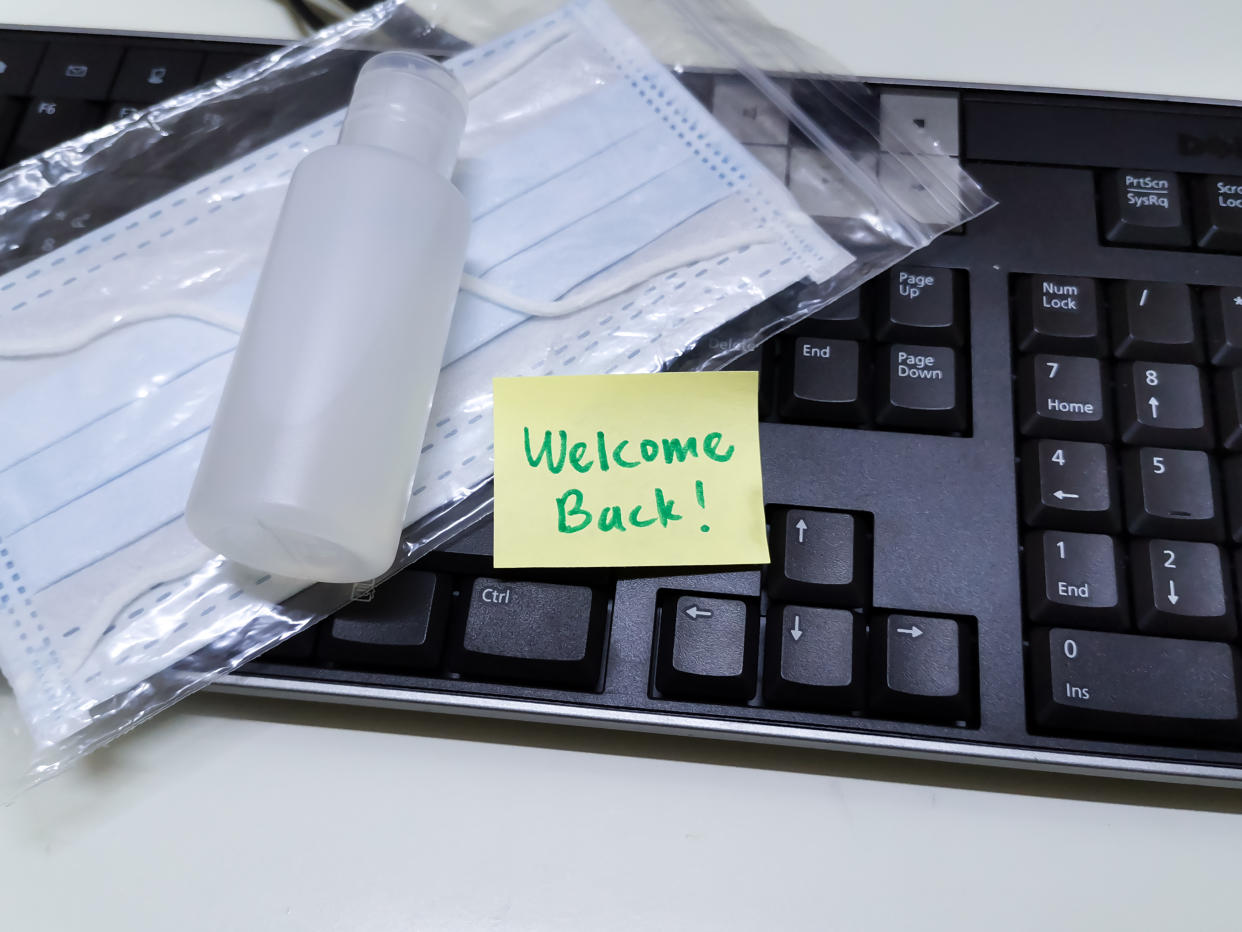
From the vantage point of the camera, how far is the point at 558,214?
0.34 meters

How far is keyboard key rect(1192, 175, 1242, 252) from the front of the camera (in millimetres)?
334

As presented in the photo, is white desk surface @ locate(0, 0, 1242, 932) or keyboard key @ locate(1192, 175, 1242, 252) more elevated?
keyboard key @ locate(1192, 175, 1242, 252)

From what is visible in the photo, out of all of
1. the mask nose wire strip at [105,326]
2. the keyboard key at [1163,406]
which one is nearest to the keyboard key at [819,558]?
the keyboard key at [1163,406]

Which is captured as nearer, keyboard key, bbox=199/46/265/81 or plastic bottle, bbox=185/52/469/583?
Result: plastic bottle, bbox=185/52/469/583

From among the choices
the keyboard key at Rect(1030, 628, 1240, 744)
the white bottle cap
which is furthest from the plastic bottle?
the keyboard key at Rect(1030, 628, 1240, 744)

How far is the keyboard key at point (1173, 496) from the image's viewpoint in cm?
30

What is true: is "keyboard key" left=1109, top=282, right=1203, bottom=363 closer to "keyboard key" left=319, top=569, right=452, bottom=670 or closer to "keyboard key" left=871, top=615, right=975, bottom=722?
"keyboard key" left=871, top=615, right=975, bottom=722

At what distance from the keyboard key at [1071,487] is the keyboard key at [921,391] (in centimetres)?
3

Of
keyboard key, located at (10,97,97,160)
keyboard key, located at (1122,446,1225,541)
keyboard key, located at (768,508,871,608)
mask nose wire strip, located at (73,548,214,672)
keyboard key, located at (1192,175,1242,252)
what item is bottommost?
mask nose wire strip, located at (73,548,214,672)

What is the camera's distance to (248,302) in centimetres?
32

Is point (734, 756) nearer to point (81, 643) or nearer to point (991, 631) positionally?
point (991, 631)

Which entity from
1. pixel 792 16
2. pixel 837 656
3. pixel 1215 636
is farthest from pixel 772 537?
pixel 792 16

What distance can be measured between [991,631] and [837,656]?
5 cm

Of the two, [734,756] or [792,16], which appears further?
[792,16]
